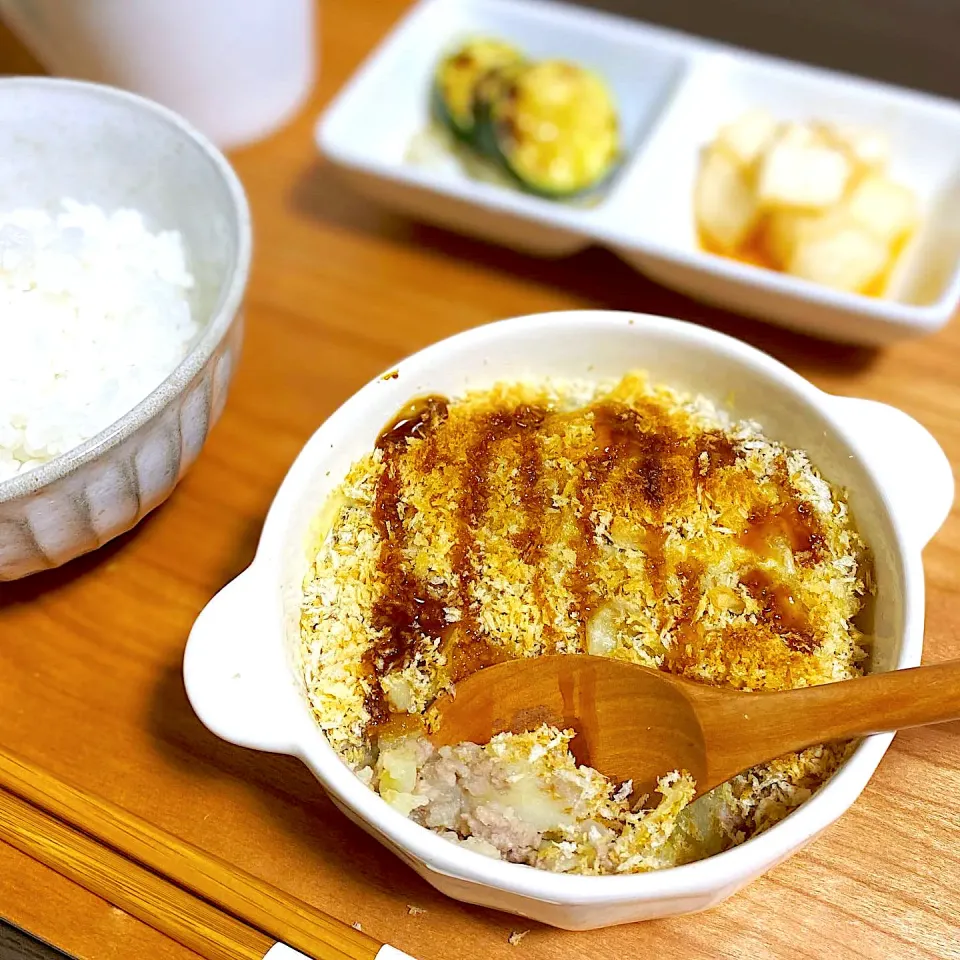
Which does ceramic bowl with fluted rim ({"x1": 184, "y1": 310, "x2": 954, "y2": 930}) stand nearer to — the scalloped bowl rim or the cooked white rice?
the scalloped bowl rim

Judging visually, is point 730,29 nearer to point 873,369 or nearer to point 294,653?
point 873,369

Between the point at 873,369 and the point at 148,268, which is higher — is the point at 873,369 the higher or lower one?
the lower one

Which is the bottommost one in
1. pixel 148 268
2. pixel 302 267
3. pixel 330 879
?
pixel 330 879

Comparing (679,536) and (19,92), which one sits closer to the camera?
(679,536)

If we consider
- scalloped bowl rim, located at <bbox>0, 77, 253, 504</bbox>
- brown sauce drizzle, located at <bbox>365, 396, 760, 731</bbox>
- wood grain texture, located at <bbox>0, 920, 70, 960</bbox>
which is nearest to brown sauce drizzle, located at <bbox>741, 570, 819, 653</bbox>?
brown sauce drizzle, located at <bbox>365, 396, 760, 731</bbox>

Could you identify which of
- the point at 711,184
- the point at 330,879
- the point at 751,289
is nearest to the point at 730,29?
the point at 711,184

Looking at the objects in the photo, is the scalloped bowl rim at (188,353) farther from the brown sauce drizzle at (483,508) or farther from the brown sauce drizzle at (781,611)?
the brown sauce drizzle at (781,611)

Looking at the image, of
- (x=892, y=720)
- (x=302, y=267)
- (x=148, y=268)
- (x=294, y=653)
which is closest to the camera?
(x=892, y=720)

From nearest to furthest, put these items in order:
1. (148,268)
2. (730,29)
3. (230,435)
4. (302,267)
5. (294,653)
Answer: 1. (294,653)
2. (148,268)
3. (230,435)
4. (302,267)
5. (730,29)
